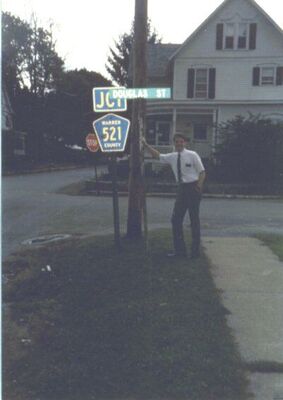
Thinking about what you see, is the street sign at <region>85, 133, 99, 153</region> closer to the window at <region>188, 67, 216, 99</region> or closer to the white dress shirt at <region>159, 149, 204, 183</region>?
the white dress shirt at <region>159, 149, 204, 183</region>

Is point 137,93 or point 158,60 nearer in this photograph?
point 137,93

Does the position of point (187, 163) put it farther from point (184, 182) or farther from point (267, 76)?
point (267, 76)

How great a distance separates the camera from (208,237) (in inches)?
321

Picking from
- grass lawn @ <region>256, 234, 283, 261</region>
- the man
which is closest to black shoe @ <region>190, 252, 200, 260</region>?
the man

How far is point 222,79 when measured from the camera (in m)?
8.20

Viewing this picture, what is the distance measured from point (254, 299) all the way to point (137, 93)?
81.9 inches

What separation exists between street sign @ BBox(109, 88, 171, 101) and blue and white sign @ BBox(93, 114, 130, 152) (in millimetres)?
426

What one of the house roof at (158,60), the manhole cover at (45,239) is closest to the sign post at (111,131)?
the house roof at (158,60)

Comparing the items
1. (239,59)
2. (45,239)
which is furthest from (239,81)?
(45,239)

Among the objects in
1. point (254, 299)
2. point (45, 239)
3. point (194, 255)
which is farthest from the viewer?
point (45, 239)

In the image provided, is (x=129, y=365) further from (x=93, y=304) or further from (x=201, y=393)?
(x=93, y=304)

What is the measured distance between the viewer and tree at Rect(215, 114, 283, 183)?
6639mm

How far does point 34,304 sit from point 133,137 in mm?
2493

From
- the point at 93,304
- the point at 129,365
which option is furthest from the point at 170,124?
the point at 129,365
